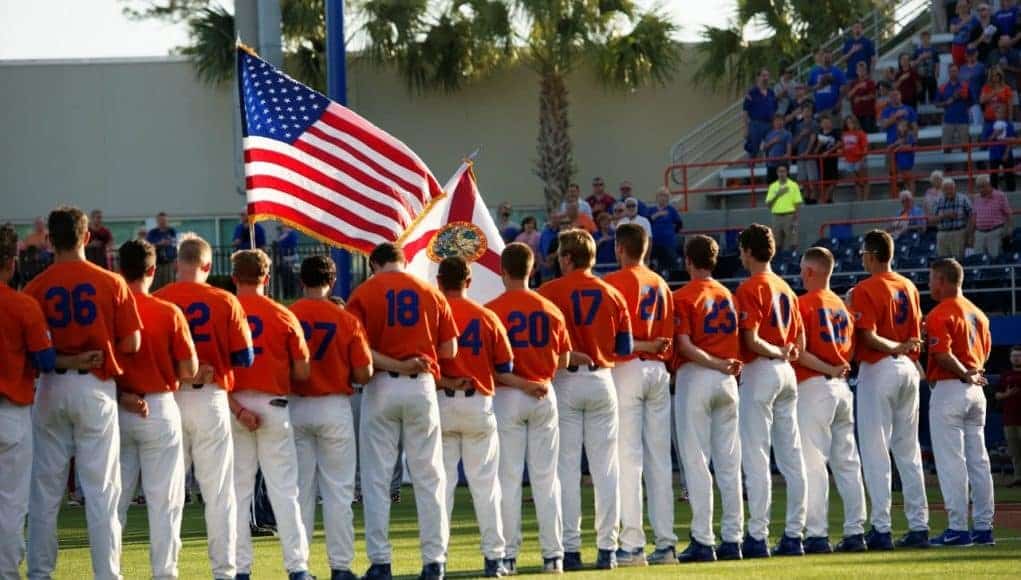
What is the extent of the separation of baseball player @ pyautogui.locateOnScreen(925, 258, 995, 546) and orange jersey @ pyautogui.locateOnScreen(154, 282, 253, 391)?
575cm

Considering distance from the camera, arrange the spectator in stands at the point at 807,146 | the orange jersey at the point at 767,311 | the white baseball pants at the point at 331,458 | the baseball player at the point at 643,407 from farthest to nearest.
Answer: the spectator in stands at the point at 807,146, the orange jersey at the point at 767,311, the baseball player at the point at 643,407, the white baseball pants at the point at 331,458

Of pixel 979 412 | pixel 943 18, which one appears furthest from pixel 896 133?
pixel 979 412

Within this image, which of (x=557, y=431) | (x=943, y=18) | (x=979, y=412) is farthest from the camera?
(x=943, y=18)

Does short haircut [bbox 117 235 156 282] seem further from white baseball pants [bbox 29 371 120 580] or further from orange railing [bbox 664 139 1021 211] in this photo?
orange railing [bbox 664 139 1021 211]

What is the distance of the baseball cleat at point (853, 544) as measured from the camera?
45.0 ft

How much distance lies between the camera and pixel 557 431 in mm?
12547

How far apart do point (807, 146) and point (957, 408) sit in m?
15.8

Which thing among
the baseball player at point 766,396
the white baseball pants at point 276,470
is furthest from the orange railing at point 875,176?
the white baseball pants at point 276,470

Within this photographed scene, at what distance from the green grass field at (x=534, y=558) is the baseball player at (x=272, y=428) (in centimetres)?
142

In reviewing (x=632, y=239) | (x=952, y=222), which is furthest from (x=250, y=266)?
(x=952, y=222)

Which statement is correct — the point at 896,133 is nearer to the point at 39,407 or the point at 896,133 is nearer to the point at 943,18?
the point at 943,18

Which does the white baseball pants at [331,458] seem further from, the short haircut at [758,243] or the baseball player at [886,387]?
the baseball player at [886,387]

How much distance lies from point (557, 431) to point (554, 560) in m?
0.88

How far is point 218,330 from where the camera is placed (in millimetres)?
11180
